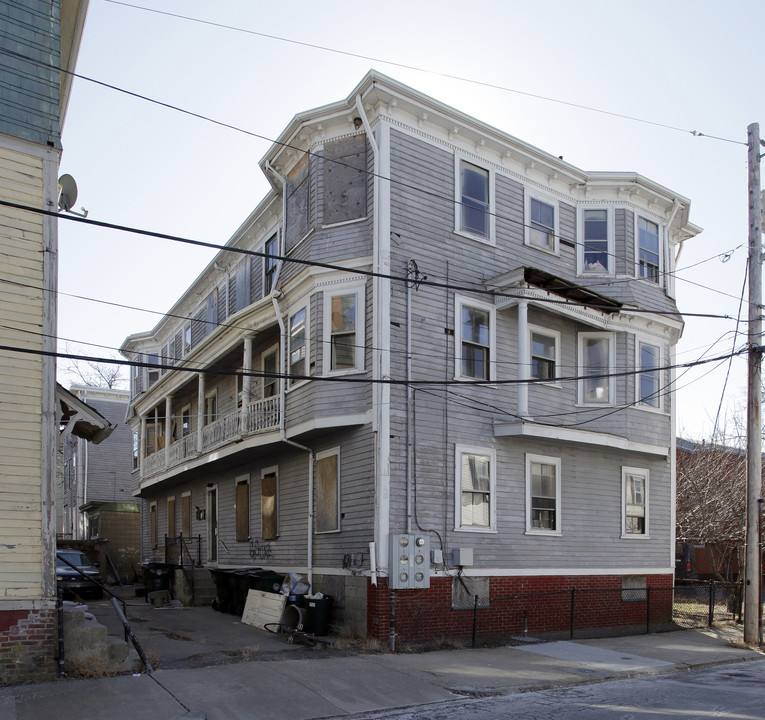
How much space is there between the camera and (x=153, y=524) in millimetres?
30609

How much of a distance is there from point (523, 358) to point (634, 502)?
5.36 metres

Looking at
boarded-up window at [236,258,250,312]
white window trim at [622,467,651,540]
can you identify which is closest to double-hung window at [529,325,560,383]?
white window trim at [622,467,651,540]

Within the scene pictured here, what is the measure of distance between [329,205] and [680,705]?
11286 millimetres

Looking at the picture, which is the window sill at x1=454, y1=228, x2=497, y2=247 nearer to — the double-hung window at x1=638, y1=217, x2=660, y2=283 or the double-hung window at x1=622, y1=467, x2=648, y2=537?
the double-hung window at x1=638, y1=217, x2=660, y2=283

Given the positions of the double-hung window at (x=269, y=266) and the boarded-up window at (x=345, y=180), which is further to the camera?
the double-hung window at (x=269, y=266)

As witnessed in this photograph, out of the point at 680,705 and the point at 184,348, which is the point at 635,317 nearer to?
the point at 680,705

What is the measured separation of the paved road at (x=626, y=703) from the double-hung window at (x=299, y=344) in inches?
319

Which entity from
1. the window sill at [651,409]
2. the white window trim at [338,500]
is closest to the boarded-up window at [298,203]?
the white window trim at [338,500]

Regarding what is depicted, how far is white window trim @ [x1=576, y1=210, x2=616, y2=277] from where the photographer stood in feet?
63.6

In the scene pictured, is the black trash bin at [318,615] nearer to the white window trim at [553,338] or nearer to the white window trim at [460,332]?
the white window trim at [460,332]

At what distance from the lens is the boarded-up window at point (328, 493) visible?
629 inches

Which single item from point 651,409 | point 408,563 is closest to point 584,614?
point 651,409

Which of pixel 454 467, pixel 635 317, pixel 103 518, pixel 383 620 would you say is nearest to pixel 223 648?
pixel 383 620

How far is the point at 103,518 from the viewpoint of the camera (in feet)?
113
